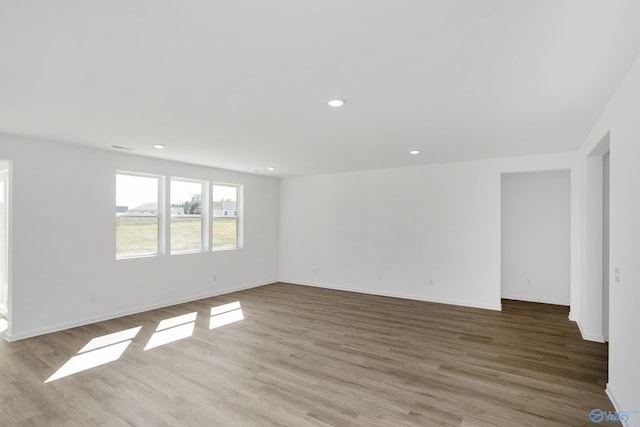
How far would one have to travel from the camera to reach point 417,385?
293 cm

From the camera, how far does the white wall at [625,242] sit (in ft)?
6.82

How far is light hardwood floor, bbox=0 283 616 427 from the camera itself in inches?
97.3

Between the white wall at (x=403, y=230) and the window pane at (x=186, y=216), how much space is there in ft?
7.31

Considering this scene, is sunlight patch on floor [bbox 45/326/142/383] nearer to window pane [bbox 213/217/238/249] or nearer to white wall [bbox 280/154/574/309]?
window pane [bbox 213/217/238/249]

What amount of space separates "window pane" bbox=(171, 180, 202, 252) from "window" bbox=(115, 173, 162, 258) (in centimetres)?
29

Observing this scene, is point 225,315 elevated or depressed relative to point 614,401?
depressed

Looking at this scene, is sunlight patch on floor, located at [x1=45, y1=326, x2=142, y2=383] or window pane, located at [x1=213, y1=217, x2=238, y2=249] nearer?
sunlight patch on floor, located at [x1=45, y1=326, x2=142, y2=383]

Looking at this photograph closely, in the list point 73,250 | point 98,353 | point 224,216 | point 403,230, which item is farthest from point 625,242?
point 224,216

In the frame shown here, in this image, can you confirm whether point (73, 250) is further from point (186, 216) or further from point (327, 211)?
point (327, 211)

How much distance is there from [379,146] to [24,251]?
476 centimetres

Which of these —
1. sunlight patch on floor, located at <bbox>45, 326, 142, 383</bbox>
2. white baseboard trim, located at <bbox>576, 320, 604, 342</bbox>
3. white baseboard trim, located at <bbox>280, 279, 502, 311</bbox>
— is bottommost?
white baseboard trim, located at <bbox>280, 279, 502, 311</bbox>

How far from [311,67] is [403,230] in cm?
478

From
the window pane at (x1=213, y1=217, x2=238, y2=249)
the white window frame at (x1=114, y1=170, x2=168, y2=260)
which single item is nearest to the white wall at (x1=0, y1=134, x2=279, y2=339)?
the white window frame at (x1=114, y1=170, x2=168, y2=260)

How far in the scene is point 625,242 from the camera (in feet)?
7.57
